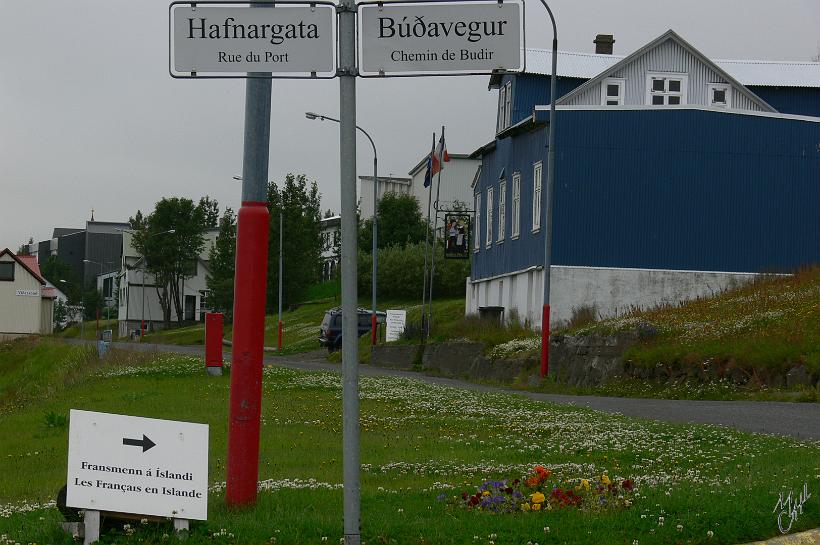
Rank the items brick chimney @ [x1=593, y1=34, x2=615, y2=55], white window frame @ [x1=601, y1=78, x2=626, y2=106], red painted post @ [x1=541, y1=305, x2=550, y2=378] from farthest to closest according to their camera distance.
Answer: brick chimney @ [x1=593, y1=34, x2=615, y2=55] < white window frame @ [x1=601, y1=78, x2=626, y2=106] < red painted post @ [x1=541, y1=305, x2=550, y2=378]

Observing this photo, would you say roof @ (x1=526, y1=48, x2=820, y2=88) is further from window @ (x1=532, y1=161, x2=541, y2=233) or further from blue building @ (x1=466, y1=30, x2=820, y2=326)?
blue building @ (x1=466, y1=30, x2=820, y2=326)

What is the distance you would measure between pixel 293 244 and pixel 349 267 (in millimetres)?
77896

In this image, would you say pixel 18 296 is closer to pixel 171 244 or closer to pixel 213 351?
pixel 171 244

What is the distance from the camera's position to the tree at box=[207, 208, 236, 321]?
292ft

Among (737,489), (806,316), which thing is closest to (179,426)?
(737,489)

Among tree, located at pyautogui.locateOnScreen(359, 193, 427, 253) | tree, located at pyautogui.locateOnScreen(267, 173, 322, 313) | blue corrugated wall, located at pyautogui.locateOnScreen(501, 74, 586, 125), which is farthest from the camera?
tree, located at pyautogui.locateOnScreen(359, 193, 427, 253)

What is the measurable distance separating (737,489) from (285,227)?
7452 cm

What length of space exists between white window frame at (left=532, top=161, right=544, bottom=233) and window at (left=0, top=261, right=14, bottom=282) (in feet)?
220

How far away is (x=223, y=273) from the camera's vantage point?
9125 centimetres

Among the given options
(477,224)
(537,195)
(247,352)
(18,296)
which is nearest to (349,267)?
(247,352)

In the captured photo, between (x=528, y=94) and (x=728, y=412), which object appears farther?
(x=528, y=94)

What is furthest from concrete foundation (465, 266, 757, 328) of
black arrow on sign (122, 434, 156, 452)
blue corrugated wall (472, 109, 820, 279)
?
black arrow on sign (122, 434, 156, 452)

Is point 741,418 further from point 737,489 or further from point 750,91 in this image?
point 750,91

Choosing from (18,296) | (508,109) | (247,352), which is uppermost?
(508,109)
